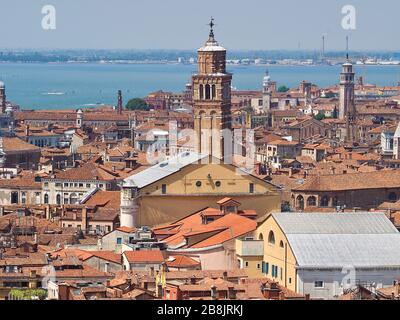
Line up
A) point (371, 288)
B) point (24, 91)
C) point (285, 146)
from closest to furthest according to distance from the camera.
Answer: point (371, 288)
point (285, 146)
point (24, 91)

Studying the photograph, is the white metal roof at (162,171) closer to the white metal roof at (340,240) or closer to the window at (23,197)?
the white metal roof at (340,240)

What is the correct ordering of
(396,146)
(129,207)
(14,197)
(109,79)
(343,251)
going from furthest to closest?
(109,79)
(396,146)
(14,197)
(129,207)
(343,251)

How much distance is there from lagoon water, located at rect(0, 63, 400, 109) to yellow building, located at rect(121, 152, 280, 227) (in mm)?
34639

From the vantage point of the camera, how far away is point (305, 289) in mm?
9594

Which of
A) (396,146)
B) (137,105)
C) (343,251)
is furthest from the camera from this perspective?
(137,105)

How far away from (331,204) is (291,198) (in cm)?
53

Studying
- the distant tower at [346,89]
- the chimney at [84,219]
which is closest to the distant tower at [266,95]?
the distant tower at [346,89]

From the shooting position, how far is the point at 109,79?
7688cm

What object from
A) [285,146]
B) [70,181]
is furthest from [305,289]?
[285,146]

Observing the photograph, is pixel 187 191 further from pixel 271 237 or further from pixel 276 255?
pixel 276 255

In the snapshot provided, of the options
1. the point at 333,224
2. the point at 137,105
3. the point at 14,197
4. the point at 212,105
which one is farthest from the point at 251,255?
the point at 137,105

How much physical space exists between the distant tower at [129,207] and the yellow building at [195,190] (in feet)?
0.55

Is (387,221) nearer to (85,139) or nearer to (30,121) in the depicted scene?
(85,139)

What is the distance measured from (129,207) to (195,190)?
955 millimetres
